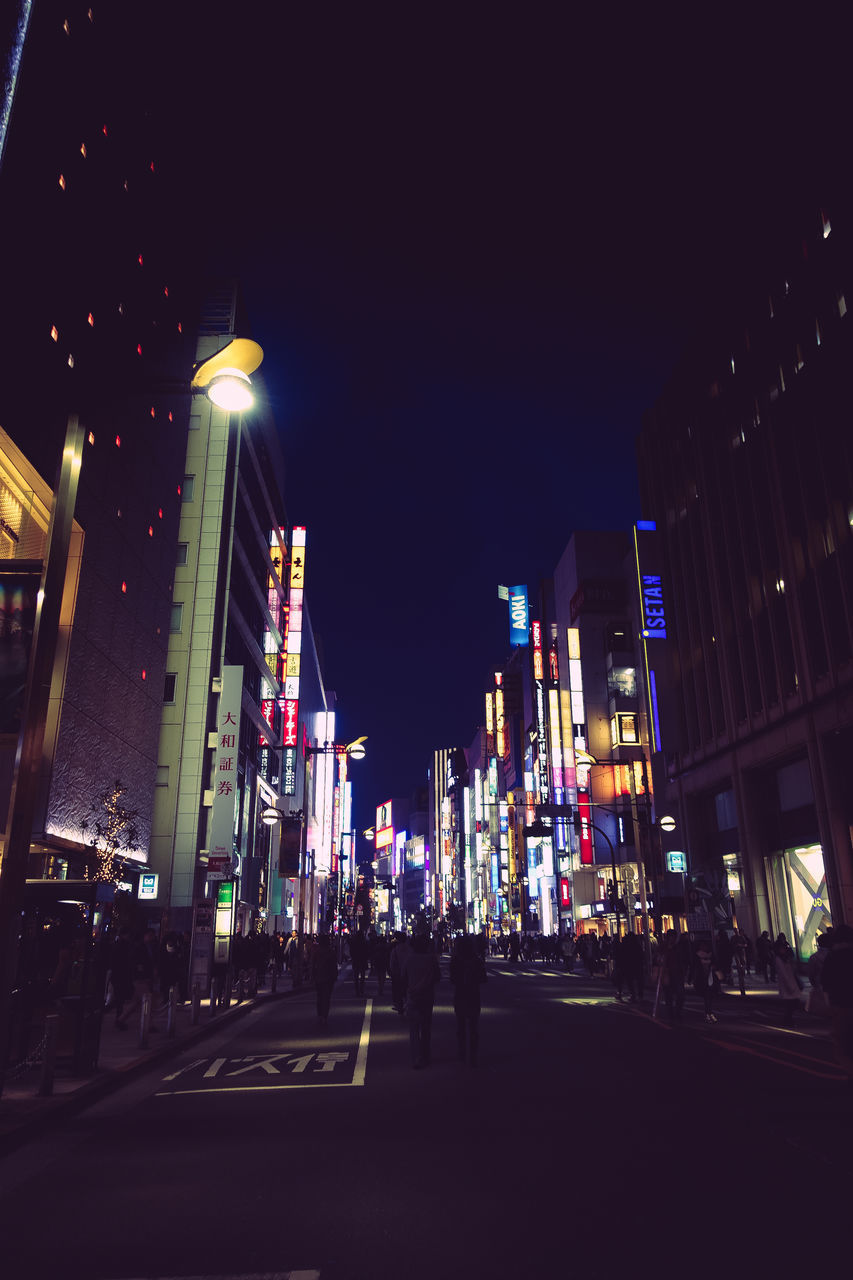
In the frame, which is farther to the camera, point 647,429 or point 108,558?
point 647,429

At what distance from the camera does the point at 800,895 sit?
124 ft

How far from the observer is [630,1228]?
533 cm

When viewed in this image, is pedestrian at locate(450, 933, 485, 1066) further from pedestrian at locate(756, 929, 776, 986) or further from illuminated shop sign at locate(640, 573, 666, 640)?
illuminated shop sign at locate(640, 573, 666, 640)

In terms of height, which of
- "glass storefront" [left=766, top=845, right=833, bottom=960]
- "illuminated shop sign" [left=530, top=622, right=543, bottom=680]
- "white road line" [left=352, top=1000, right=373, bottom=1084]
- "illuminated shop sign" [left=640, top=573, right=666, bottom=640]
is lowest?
"white road line" [left=352, top=1000, right=373, bottom=1084]

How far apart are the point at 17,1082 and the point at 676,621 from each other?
139 feet

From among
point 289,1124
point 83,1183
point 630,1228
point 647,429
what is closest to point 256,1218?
point 83,1183

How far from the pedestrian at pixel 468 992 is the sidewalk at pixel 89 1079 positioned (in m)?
4.75

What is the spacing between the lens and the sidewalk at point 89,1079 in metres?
8.82

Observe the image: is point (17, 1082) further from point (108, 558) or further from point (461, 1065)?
point (108, 558)

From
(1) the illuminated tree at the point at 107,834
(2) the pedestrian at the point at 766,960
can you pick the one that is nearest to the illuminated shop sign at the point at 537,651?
(2) the pedestrian at the point at 766,960

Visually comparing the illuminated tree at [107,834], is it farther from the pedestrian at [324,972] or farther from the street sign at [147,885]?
the pedestrian at [324,972]

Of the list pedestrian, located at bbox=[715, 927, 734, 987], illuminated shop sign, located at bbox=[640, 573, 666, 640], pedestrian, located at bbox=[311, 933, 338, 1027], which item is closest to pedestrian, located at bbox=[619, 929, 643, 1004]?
pedestrian, located at bbox=[715, 927, 734, 987]

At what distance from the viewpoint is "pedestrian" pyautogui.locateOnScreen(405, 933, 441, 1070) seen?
12788 mm

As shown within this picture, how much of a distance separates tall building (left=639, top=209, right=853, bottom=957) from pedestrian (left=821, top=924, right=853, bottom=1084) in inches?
976
